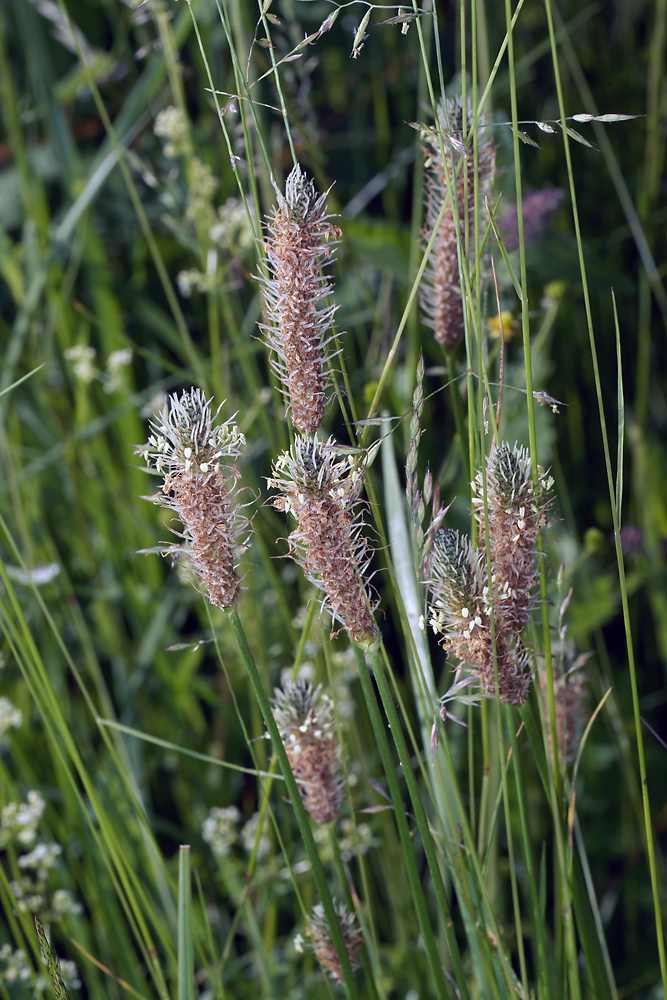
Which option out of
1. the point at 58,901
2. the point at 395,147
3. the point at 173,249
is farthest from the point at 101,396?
the point at 58,901

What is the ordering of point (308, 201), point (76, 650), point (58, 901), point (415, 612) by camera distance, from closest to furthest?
point (308, 201)
point (415, 612)
point (58, 901)
point (76, 650)

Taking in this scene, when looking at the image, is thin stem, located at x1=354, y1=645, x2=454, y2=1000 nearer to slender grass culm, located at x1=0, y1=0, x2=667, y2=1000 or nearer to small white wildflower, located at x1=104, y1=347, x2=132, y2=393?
slender grass culm, located at x1=0, y1=0, x2=667, y2=1000

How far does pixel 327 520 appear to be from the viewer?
39cm

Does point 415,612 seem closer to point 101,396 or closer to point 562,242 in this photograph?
point 562,242

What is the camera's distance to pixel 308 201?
0.40 m

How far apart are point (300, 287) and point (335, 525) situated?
0.12 metres

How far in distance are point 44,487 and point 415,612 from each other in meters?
1.01

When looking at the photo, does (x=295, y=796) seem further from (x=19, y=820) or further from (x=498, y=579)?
(x=19, y=820)

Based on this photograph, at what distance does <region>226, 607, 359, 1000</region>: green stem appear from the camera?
0.43 meters

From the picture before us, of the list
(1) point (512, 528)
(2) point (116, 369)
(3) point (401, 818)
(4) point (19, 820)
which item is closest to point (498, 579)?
(1) point (512, 528)

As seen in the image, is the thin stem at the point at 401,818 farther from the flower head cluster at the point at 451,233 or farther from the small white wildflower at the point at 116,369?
the small white wildflower at the point at 116,369

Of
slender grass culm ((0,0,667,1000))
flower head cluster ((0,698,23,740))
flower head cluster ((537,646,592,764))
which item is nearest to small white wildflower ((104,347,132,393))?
slender grass culm ((0,0,667,1000))

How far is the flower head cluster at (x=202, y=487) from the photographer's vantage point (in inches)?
15.7

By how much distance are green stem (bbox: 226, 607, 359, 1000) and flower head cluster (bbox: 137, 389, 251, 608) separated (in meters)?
0.02
